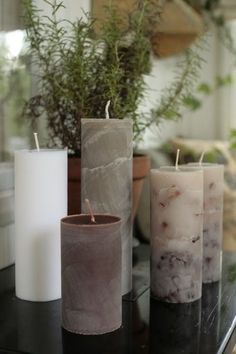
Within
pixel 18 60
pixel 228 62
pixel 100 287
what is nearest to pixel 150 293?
pixel 100 287

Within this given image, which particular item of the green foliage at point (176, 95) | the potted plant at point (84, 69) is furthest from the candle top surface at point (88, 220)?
the green foliage at point (176, 95)

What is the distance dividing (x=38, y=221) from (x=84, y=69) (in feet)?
0.92

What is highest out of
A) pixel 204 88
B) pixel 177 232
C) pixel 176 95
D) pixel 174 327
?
pixel 204 88

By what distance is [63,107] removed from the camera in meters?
0.88

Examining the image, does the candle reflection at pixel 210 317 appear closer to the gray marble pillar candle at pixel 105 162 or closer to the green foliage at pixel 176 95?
the gray marble pillar candle at pixel 105 162

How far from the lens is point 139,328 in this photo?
616 millimetres

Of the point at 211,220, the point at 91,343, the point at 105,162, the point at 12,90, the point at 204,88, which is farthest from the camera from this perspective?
the point at 204,88

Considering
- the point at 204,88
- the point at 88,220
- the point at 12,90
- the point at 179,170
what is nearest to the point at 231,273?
the point at 179,170

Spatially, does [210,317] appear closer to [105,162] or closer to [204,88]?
[105,162]

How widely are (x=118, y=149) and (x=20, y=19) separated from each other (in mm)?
379

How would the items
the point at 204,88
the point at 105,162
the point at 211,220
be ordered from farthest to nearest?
the point at 204,88
the point at 211,220
the point at 105,162

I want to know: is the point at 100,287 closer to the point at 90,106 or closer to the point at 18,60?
the point at 90,106

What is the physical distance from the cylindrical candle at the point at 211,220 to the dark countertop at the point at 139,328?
4 centimetres

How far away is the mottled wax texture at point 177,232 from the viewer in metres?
0.69
